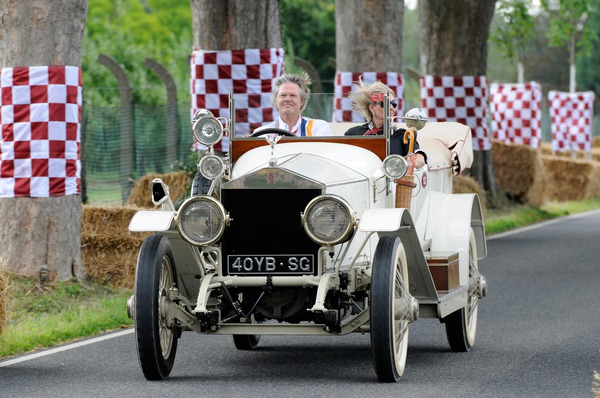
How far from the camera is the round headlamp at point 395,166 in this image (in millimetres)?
8578

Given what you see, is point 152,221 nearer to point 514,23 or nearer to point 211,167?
point 211,167

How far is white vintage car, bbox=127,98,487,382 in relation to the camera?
321 inches

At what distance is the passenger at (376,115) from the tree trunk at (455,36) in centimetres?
1450

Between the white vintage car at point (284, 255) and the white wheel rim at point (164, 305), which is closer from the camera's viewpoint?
the white vintage car at point (284, 255)

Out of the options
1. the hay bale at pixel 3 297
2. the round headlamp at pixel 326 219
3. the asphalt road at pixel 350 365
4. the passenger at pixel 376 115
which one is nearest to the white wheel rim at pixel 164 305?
the asphalt road at pixel 350 365

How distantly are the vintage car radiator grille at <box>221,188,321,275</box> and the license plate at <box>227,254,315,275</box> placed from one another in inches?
0.7

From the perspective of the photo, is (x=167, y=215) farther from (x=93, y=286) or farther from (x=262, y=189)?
(x=93, y=286)

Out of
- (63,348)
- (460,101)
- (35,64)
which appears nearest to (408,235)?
(63,348)

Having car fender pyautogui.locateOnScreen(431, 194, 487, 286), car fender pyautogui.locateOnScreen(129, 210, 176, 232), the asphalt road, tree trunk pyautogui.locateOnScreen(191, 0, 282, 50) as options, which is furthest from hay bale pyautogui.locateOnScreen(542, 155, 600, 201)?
car fender pyautogui.locateOnScreen(129, 210, 176, 232)

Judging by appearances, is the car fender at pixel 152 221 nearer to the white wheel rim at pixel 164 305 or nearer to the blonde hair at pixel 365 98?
the white wheel rim at pixel 164 305

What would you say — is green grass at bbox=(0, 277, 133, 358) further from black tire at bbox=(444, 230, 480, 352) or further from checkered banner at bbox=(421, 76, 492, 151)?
checkered banner at bbox=(421, 76, 492, 151)

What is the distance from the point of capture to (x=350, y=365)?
906 cm

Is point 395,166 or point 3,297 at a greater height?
point 395,166

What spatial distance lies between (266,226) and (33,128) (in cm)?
413
